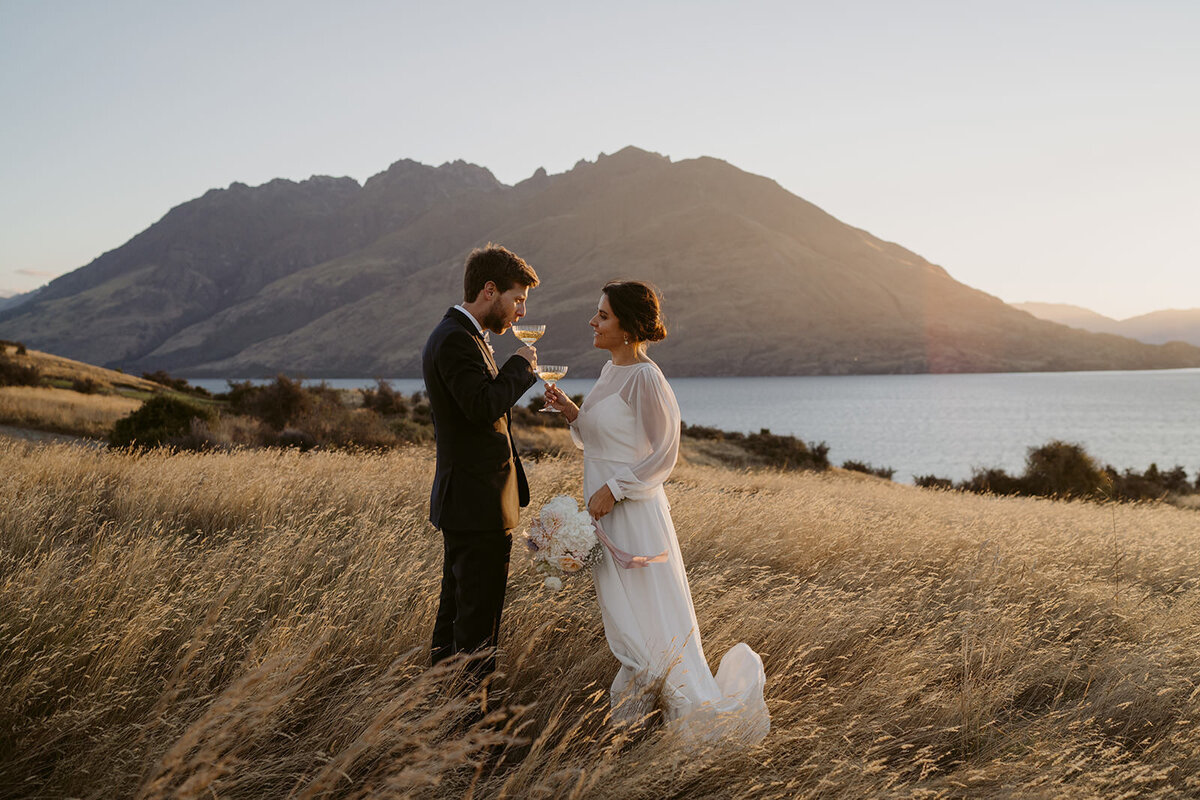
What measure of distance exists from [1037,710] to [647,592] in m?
2.79

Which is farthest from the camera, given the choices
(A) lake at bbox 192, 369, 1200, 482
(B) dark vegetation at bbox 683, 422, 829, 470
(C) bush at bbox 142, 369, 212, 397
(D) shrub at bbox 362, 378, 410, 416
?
(A) lake at bbox 192, 369, 1200, 482

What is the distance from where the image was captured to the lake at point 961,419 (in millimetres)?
48156

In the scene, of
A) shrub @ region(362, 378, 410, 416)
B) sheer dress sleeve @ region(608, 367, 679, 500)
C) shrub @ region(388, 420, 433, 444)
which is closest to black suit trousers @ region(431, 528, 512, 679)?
sheer dress sleeve @ region(608, 367, 679, 500)

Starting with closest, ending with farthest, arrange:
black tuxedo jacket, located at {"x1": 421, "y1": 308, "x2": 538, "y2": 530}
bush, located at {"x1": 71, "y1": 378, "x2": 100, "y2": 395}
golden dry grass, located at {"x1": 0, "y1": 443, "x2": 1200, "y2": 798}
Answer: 1. golden dry grass, located at {"x1": 0, "y1": 443, "x2": 1200, "y2": 798}
2. black tuxedo jacket, located at {"x1": 421, "y1": 308, "x2": 538, "y2": 530}
3. bush, located at {"x1": 71, "y1": 378, "x2": 100, "y2": 395}

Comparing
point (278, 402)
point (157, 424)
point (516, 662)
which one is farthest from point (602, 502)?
point (278, 402)

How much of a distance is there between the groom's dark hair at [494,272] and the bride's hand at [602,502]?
1.06 meters

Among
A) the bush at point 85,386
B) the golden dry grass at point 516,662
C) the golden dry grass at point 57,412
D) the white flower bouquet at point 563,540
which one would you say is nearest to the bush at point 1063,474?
the golden dry grass at point 516,662

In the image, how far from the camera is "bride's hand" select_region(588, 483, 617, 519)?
11.0 ft

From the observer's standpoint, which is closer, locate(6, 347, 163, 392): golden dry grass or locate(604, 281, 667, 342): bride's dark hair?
locate(604, 281, 667, 342): bride's dark hair

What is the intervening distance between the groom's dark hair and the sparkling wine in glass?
0.26m

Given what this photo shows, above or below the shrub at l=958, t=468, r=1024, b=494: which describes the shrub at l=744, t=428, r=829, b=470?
above

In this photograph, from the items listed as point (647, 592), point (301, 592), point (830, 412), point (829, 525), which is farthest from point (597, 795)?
point (830, 412)

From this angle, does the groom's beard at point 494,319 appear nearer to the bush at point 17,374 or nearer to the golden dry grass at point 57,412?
the golden dry grass at point 57,412

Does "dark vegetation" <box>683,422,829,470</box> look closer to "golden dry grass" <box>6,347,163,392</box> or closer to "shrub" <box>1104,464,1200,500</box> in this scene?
"shrub" <box>1104,464,1200,500</box>
